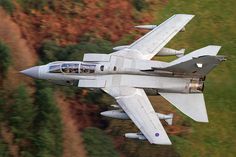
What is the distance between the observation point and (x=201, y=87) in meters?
24.7

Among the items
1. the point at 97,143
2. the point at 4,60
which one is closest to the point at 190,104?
the point at 97,143

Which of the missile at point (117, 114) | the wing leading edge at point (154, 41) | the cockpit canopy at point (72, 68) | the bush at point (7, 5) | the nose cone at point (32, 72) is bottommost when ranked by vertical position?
the missile at point (117, 114)

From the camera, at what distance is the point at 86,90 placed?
1053 inches

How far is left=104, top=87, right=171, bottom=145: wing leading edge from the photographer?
21.8 m

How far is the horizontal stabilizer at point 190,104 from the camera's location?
934 inches

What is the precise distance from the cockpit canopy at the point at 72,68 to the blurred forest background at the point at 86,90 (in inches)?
35.8

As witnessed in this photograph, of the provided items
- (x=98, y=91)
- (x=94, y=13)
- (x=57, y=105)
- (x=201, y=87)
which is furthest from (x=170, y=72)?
(x=94, y=13)

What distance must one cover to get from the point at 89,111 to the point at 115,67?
3148 millimetres

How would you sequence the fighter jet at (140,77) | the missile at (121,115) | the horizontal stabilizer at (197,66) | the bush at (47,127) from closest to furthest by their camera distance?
the bush at (47,127)
the horizontal stabilizer at (197,66)
the missile at (121,115)
the fighter jet at (140,77)

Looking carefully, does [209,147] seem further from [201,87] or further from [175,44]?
[175,44]

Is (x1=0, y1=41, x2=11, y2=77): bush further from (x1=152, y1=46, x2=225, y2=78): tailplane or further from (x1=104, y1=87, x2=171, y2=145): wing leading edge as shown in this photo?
(x1=152, y1=46, x2=225, y2=78): tailplane

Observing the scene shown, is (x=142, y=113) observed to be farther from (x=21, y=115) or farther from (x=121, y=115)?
(x=21, y=115)

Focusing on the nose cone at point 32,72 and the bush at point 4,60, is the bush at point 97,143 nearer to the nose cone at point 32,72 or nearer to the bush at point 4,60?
the nose cone at point 32,72

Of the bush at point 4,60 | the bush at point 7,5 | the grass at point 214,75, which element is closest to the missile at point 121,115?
the grass at point 214,75
